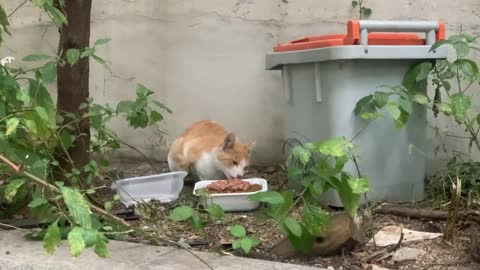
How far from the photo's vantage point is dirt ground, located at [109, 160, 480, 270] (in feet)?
7.20

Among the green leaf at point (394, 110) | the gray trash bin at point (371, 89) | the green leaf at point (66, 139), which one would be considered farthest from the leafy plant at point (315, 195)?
the green leaf at point (66, 139)

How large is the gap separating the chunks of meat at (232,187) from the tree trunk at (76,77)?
62 centimetres

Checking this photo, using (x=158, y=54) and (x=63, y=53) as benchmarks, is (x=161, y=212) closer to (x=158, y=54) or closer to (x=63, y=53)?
(x=63, y=53)

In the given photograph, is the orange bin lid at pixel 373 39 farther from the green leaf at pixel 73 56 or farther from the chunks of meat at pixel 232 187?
the green leaf at pixel 73 56

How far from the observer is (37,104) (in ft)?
7.59

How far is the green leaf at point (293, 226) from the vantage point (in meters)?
2.08

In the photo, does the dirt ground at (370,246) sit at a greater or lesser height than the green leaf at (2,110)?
lesser

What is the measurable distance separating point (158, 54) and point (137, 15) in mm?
293

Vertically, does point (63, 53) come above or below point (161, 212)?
above

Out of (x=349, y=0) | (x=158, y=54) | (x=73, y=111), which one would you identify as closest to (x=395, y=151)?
(x=349, y=0)

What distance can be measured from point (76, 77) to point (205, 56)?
118 cm

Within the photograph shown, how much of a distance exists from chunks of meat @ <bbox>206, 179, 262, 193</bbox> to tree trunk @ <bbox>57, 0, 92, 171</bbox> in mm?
620

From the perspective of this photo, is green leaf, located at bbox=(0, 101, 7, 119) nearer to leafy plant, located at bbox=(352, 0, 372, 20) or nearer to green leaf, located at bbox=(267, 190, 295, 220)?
green leaf, located at bbox=(267, 190, 295, 220)

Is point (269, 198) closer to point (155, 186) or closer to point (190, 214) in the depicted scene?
point (190, 214)
